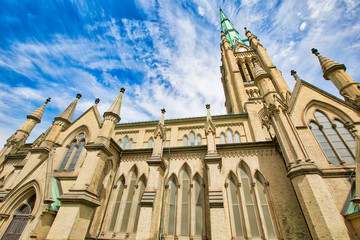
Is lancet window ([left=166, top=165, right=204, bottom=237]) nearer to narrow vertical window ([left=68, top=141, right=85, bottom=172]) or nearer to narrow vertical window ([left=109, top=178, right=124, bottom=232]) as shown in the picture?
narrow vertical window ([left=109, top=178, right=124, bottom=232])

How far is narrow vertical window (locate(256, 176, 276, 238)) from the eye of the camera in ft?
30.0

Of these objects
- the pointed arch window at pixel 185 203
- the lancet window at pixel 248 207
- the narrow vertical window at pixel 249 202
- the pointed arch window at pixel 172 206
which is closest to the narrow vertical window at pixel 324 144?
the lancet window at pixel 248 207

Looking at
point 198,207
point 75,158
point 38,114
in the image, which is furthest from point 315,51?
point 38,114

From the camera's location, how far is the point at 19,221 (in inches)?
390

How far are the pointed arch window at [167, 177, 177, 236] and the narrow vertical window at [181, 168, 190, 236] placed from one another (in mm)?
567

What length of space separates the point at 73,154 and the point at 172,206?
8806 mm

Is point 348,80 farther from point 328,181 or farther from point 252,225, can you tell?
point 252,225

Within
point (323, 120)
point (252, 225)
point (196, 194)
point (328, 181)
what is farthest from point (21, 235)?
point (323, 120)

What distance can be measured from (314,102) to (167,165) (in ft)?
38.2

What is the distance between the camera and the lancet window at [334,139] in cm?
943

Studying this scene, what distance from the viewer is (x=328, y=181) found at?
8.47 meters

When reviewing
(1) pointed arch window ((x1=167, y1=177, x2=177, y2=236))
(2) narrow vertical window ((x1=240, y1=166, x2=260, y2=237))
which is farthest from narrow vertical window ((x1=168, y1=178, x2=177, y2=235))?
(2) narrow vertical window ((x1=240, y1=166, x2=260, y2=237))

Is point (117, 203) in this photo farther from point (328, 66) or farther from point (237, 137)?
point (328, 66)

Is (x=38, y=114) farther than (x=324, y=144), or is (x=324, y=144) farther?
(x=38, y=114)
